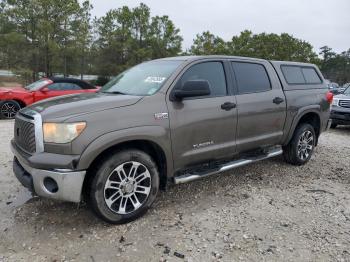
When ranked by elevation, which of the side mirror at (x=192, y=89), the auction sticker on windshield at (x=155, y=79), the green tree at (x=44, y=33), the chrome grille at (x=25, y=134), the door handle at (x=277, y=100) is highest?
the green tree at (x=44, y=33)

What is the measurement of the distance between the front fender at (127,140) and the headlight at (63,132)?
0.17 meters

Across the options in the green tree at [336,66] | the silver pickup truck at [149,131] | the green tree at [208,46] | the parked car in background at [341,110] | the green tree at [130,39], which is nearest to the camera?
the silver pickup truck at [149,131]

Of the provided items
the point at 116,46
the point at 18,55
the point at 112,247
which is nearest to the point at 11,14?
the point at 18,55

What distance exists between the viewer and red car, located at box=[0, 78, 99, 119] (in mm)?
10164

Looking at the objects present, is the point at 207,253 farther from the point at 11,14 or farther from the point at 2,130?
the point at 11,14

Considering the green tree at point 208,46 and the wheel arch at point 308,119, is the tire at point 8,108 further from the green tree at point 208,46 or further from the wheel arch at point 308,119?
the green tree at point 208,46

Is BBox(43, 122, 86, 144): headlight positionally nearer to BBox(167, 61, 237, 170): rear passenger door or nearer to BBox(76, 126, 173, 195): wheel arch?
BBox(76, 126, 173, 195): wheel arch

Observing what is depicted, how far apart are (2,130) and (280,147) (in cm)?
676

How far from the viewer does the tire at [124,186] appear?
127 inches

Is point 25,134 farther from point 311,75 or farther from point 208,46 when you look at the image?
point 208,46

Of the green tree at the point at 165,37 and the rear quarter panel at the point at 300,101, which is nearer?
the rear quarter panel at the point at 300,101

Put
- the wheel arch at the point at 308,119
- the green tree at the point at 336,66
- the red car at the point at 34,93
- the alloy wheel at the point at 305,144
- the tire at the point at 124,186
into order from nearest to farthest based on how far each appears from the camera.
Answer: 1. the tire at the point at 124,186
2. the wheel arch at the point at 308,119
3. the alloy wheel at the point at 305,144
4. the red car at the point at 34,93
5. the green tree at the point at 336,66

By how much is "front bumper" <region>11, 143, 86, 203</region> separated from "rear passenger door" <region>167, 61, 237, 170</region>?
3.67 feet

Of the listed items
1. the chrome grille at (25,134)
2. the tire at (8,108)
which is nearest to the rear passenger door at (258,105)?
the chrome grille at (25,134)
